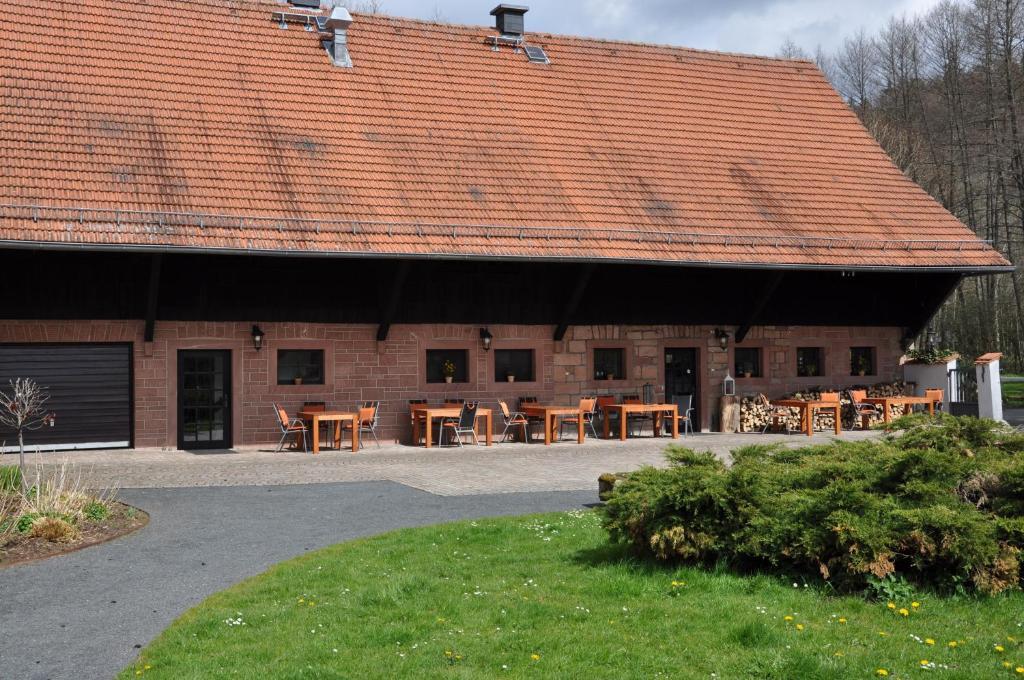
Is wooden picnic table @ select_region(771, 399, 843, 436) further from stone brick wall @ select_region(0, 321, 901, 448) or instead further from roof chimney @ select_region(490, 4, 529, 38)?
roof chimney @ select_region(490, 4, 529, 38)

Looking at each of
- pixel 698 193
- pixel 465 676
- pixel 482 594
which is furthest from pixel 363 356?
pixel 465 676

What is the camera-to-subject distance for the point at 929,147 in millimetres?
40500

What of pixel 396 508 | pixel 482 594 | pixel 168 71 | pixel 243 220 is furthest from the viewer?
pixel 168 71

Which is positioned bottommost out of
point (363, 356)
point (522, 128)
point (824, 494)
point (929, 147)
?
point (824, 494)

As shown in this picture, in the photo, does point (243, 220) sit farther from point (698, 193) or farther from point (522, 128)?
point (698, 193)

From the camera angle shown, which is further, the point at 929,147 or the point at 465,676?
the point at 929,147

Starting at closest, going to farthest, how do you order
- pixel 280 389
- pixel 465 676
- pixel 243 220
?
1. pixel 465 676
2. pixel 243 220
3. pixel 280 389

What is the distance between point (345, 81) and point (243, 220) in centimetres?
568

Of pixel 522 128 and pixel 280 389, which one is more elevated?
pixel 522 128

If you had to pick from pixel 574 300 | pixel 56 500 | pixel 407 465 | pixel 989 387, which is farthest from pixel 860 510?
pixel 989 387

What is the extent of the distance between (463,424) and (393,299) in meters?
2.91

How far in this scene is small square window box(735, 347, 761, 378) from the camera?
78.5 feet

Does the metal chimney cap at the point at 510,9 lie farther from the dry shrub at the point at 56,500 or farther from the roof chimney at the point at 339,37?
the dry shrub at the point at 56,500

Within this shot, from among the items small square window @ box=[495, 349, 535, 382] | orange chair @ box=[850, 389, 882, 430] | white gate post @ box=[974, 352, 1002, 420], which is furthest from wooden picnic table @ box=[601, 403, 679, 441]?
white gate post @ box=[974, 352, 1002, 420]
